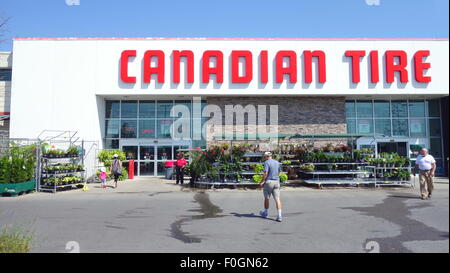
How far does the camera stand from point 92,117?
65.7 ft

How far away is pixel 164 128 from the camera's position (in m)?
21.8

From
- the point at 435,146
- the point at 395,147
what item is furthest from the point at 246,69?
the point at 435,146

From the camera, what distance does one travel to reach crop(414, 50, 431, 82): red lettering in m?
20.1

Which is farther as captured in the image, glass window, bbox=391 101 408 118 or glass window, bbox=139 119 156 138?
glass window, bbox=391 101 408 118

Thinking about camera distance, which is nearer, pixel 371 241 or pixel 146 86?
pixel 371 241

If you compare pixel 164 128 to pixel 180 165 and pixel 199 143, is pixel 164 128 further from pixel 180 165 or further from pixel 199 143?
pixel 180 165

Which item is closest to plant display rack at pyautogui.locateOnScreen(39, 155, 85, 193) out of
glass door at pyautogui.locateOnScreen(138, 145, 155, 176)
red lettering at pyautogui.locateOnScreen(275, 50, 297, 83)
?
glass door at pyautogui.locateOnScreen(138, 145, 155, 176)

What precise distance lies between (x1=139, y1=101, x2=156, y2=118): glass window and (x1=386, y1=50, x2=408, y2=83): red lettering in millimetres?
15983

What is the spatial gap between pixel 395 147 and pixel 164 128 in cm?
1662

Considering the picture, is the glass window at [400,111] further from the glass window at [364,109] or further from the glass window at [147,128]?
the glass window at [147,128]

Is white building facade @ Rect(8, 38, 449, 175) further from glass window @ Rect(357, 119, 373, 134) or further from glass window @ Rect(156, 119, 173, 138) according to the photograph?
glass window @ Rect(357, 119, 373, 134)
